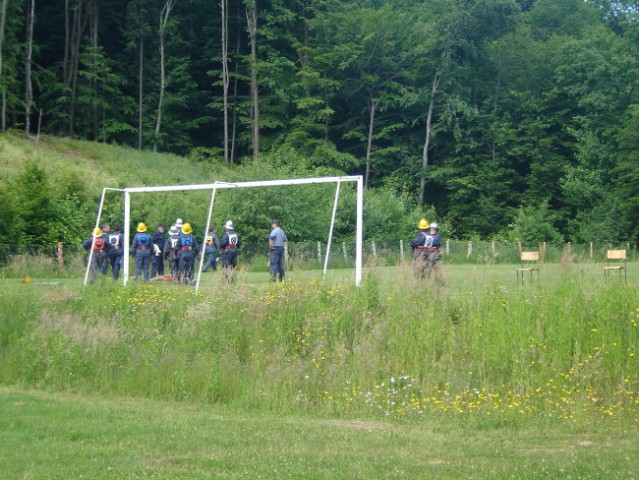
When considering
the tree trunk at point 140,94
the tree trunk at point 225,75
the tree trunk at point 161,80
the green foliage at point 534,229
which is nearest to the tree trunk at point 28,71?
the tree trunk at point 140,94

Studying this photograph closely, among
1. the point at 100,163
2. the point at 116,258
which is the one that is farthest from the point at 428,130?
the point at 116,258

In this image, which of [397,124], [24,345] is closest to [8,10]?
[397,124]

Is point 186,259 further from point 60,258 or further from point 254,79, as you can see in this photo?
point 254,79

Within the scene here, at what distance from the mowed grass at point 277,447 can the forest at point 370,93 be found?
148ft

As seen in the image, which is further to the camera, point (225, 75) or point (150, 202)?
point (225, 75)

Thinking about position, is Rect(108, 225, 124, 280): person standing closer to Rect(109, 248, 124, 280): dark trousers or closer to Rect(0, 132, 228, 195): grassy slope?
Rect(109, 248, 124, 280): dark trousers

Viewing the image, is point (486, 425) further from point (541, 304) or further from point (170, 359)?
point (170, 359)

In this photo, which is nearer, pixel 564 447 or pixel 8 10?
pixel 564 447

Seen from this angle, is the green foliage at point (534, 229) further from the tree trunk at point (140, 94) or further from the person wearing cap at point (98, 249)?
the person wearing cap at point (98, 249)

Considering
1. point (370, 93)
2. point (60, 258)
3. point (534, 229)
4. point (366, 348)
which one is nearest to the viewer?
point (366, 348)

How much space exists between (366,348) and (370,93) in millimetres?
50975

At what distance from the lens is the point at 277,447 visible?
1044cm

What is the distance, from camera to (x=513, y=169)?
61.8 meters

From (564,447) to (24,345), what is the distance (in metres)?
9.36
